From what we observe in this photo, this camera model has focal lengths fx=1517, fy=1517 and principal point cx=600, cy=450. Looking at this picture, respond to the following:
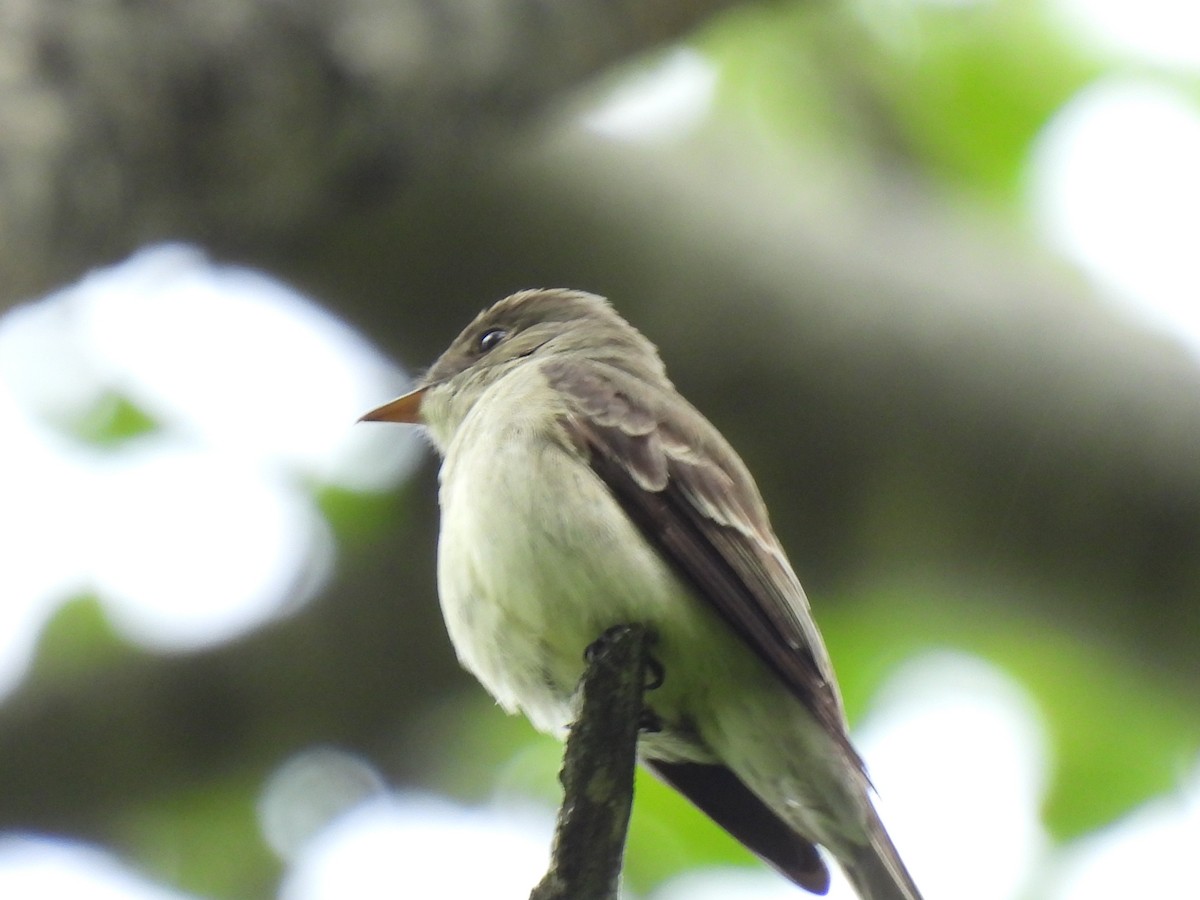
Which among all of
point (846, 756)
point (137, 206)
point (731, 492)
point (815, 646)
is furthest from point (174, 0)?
point (846, 756)

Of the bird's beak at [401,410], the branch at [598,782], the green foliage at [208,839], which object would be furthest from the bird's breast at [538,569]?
the green foliage at [208,839]

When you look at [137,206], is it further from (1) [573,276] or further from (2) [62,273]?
(1) [573,276]

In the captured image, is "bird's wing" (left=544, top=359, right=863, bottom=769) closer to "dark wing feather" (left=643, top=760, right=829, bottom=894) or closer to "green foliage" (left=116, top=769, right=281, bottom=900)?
"dark wing feather" (left=643, top=760, right=829, bottom=894)

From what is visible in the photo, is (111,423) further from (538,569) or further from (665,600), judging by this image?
(665,600)

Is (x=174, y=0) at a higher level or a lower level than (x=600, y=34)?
lower

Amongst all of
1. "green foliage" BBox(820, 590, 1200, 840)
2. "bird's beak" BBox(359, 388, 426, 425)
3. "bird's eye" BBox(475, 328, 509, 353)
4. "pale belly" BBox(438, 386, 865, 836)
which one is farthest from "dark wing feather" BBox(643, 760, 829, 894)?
"bird's eye" BBox(475, 328, 509, 353)

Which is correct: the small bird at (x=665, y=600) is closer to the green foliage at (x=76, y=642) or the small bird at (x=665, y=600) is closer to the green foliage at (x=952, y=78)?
the green foliage at (x=76, y=642)

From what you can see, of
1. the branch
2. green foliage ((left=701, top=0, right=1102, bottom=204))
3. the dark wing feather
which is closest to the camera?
the branch
